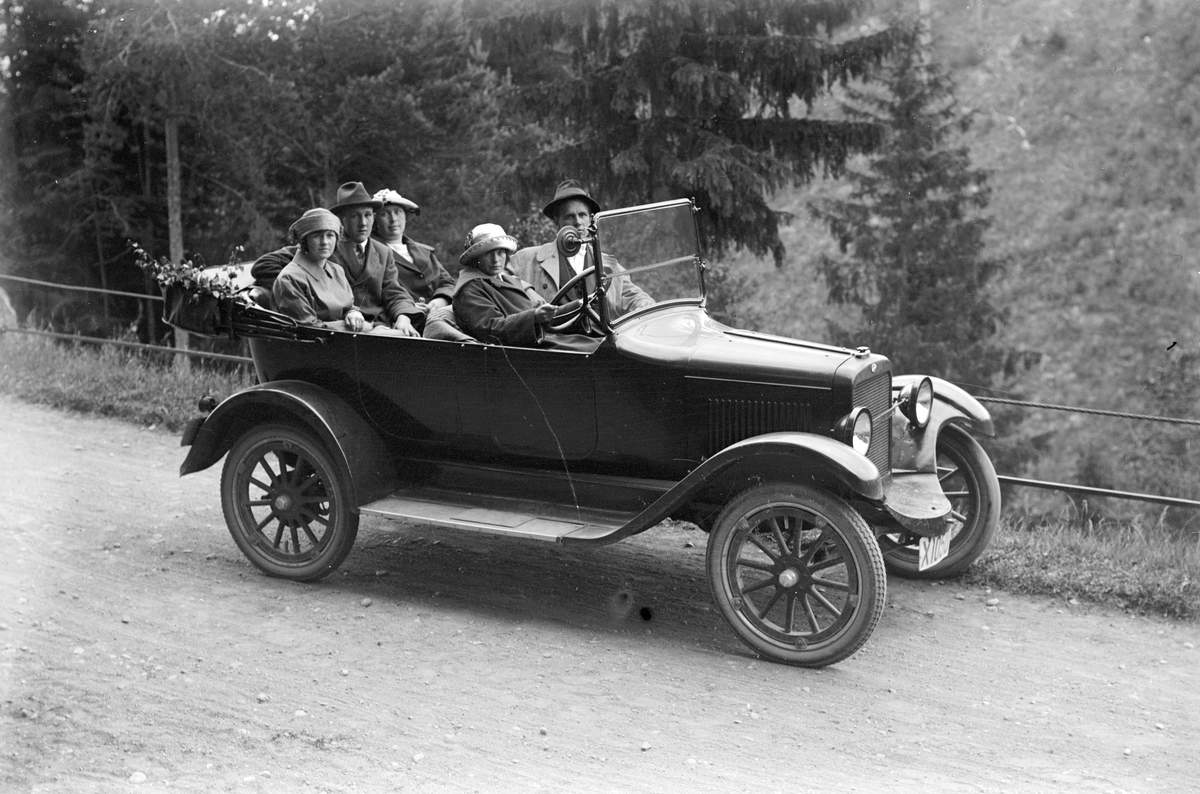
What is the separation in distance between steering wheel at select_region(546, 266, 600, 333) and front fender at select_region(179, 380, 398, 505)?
3.85 feet

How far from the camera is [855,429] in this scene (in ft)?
17.2

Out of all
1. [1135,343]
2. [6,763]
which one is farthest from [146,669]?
[1135,343]

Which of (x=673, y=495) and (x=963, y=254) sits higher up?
(x=963, y=254)

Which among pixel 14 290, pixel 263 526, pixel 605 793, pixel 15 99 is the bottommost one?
pixel 605 793

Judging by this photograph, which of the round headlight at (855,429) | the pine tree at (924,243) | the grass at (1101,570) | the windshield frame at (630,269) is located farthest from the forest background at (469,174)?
the round headlight at (855,429)

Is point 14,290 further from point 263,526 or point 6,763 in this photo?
point 6,763

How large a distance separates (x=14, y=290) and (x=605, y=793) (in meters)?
13.3

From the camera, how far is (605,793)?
397 cm

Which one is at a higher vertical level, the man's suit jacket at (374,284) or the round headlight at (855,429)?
the man's suit jacket at (374,284)

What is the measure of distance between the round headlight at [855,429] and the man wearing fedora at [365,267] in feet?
8.86

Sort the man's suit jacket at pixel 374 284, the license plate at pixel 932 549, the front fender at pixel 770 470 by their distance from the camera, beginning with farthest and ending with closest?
the man's suit jacket at pixel 374 284 → the license plate at pixel 932 549 → the front fender at pixel 770 470

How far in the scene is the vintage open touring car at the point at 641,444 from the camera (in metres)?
5.17

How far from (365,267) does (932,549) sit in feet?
11.7

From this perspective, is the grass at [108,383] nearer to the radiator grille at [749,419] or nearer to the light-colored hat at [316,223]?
the light-colored hat at [316,223]
